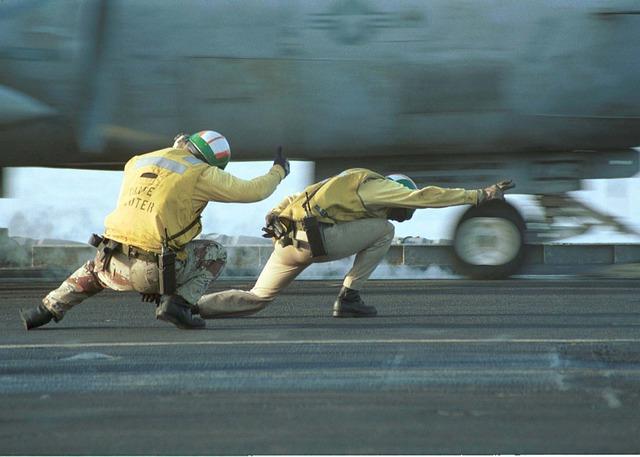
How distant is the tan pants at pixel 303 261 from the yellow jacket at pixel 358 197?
0.14m

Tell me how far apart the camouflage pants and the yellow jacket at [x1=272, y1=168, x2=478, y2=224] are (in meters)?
0.73

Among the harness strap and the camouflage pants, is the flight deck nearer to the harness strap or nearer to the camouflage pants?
the camouflage pants

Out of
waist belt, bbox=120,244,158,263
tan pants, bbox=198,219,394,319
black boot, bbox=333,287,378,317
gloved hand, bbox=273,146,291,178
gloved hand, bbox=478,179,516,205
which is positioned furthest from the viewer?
black boot, bbox=333,287,378,317

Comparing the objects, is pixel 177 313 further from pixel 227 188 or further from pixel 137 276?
pixel 227 188

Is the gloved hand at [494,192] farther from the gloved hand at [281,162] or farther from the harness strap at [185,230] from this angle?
the harness strap at [185,230]

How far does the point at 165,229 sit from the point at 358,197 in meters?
1.65

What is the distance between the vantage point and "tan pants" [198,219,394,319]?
9.48 metres

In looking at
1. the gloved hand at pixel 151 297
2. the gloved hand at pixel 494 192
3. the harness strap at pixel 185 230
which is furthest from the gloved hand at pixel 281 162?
the gloved hand at pixel 494 192

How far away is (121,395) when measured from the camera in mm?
6023

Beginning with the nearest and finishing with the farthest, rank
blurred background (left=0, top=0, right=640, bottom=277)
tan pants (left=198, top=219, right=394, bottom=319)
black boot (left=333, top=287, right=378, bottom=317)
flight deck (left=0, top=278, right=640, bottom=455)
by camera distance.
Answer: flight deck (left=0, top=278, right=640, bottom=455) < tan pants (left=198, top=219, right=394, bottom=319) < black boot (left=333, top=287, right=378, bottom=317) < blurred background (left=0, top=0, right=640, bottom=277)

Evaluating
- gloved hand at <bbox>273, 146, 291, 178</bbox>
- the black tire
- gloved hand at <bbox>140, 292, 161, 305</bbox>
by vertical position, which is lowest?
the black tire

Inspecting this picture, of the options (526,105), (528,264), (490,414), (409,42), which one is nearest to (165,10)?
(409,42)

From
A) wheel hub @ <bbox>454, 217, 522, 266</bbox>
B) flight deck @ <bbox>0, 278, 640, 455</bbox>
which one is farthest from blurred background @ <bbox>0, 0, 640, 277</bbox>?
flight deck @ <bbox>0, 278, 640, 455</bbox>

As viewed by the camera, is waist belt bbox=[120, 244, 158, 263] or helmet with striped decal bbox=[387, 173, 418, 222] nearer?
waist belt bbox=[120, 244, 158, 263]
